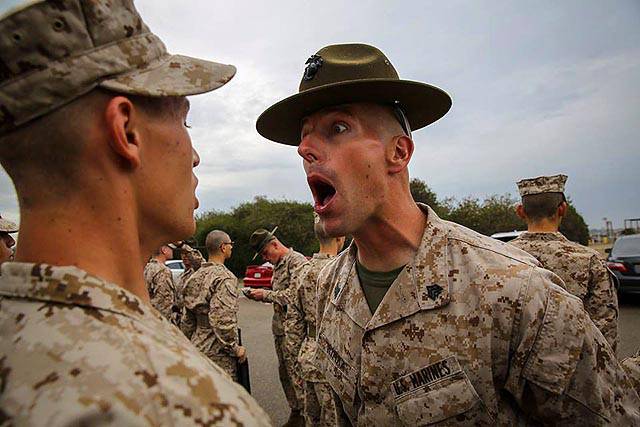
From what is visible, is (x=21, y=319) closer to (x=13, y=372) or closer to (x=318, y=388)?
(x=13, y=372)

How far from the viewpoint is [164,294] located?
786cm

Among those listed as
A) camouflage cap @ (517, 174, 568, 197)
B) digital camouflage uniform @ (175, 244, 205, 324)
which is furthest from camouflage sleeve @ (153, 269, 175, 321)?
camouflage cap @ (517, 174, 568, 197)

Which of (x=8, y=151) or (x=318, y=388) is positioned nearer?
(x=8, y=151)

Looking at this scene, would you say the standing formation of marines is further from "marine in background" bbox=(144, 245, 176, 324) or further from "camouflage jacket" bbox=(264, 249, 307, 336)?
"marine in background" bbox=(144, 245, 176, 324)

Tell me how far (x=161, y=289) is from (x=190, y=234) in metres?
7.05

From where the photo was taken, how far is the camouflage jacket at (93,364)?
0.80 metres

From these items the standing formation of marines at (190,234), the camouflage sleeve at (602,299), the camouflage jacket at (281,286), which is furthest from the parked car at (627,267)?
the standing formation of marines at (190,234)

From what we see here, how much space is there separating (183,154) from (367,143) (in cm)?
110

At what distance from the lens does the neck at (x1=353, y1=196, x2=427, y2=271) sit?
216 centimetres

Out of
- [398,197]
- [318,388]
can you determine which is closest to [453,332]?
[398,197]

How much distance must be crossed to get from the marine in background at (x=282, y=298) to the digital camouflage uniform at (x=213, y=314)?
2.34 feet

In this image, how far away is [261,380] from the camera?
7488mm

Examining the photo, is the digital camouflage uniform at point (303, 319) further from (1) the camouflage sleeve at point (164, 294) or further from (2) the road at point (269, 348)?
(1) the camouflage sleeve at point (164, 294)

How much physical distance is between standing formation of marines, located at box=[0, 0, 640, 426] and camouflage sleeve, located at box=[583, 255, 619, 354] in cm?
232
